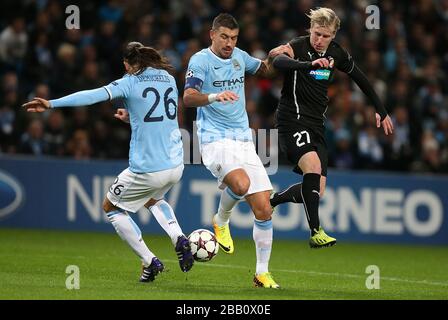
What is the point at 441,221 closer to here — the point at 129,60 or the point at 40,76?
the point at 40,76

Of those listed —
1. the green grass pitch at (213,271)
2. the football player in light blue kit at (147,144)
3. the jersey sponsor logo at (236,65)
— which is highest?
the jersey sponsor logo at (236,65)

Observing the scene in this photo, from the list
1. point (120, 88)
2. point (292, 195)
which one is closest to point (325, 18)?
point (292, 195)

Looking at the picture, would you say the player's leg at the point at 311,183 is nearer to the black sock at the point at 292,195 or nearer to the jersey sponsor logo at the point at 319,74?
the black sock at the point at 292,195

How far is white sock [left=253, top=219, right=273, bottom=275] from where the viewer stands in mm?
9500

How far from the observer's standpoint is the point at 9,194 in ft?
50.8

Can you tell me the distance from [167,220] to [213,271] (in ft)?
5.64

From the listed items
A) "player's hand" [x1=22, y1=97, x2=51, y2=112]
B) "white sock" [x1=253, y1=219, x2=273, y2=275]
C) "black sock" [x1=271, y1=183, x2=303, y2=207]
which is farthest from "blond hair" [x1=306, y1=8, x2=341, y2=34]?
"player's hand" [x1=22, y1=97, x2=51, y2=112]

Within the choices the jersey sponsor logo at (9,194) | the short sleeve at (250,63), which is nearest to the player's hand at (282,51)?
the short sleeve at (250,63)

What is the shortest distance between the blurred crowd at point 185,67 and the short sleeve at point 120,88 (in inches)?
235

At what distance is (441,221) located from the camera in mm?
16438

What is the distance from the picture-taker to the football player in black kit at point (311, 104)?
9945 mm

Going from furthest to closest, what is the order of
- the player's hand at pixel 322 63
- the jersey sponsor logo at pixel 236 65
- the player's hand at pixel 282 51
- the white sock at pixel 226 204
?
the white sock at pixel 226 204, the player's hand at pixel 282 51, the jersey sponsor logo at pixel 236 65, the player's hand at pixel 322 63

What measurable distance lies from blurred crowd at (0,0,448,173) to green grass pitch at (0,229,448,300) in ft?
5.73

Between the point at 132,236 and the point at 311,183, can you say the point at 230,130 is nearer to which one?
the point at 311,183
